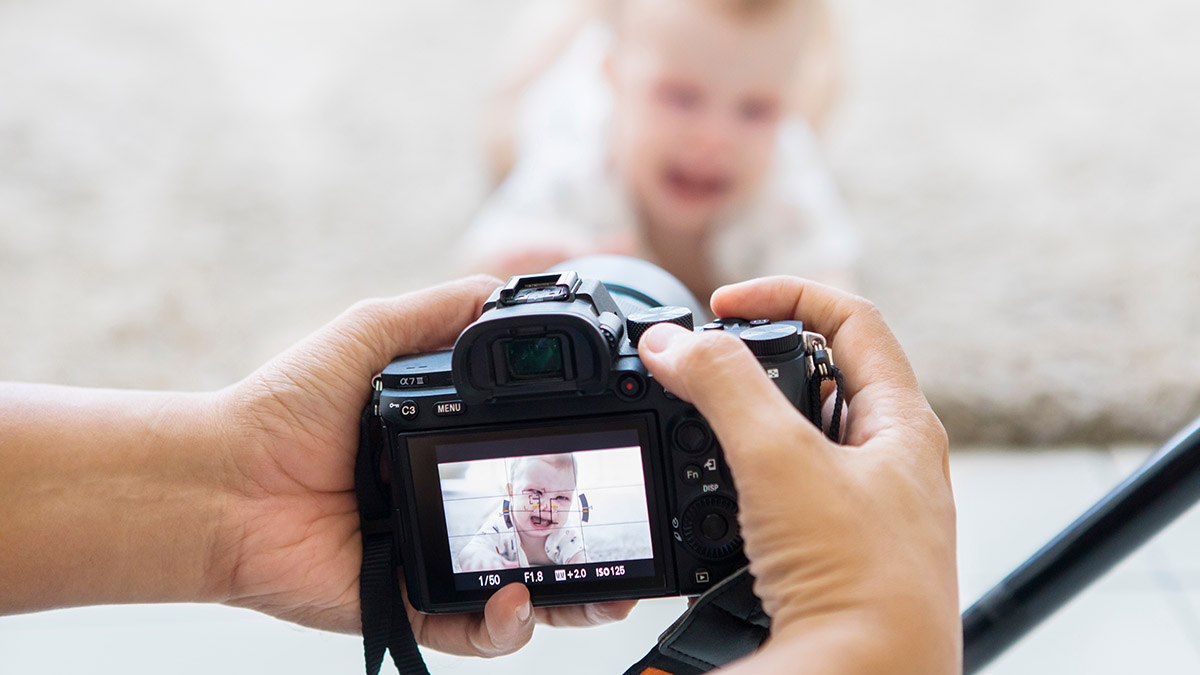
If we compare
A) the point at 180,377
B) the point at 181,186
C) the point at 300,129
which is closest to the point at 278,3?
the point at 300,129

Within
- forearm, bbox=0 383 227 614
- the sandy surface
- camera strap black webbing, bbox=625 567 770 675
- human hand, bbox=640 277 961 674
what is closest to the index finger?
human hand, bbox=640 277 961 674

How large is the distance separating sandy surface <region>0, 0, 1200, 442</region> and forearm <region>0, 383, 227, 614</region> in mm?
645

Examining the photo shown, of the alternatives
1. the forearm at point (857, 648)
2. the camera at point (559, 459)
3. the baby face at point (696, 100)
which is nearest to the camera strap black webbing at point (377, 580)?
the camera at point (559, 459)

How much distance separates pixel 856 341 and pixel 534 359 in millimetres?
196

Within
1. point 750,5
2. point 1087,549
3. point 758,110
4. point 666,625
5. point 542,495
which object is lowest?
point 666,625

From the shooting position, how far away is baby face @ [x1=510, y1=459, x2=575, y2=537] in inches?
24.8

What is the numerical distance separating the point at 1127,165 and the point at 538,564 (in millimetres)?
1343

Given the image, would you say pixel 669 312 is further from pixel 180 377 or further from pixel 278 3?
pixel 278 3

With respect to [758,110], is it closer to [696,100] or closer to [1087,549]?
[696,100]

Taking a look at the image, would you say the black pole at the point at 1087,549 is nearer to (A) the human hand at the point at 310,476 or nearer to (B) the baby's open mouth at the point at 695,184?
(A) the human hand at the point at 310,476

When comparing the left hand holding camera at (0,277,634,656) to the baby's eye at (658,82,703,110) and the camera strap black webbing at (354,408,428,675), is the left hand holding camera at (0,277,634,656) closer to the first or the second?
the camera strap black webbing at (354,408,428,675)

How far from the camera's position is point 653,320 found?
634 mm

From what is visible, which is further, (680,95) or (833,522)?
(680,95)

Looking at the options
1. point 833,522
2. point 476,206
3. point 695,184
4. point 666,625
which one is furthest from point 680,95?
point 833,522
